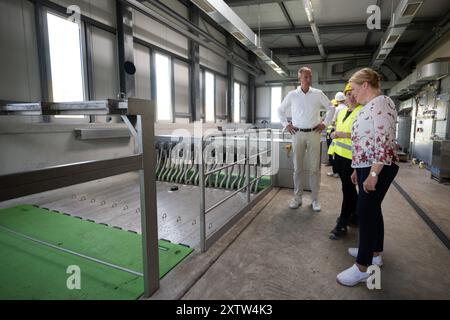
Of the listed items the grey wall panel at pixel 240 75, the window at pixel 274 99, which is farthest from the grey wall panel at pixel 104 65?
the window at pixel 274 99

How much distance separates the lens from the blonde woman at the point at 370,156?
4.45 feet

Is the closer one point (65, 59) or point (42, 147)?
point (42, 147)

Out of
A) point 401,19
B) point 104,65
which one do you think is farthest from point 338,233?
point 104,65

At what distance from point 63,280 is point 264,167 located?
274cm

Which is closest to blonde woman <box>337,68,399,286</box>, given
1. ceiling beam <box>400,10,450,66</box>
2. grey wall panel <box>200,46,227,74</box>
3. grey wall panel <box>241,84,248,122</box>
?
ceiling beam <box>400,10,450,66</box>

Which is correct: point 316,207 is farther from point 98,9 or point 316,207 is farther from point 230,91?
A: point 230,91

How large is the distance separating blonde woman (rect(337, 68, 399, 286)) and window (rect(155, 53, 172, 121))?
15.8 feet

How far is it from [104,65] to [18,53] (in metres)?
1.26

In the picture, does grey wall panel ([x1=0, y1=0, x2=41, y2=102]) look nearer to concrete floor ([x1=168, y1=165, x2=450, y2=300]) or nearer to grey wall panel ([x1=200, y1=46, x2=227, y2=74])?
concrete floor ([x1=168, y1=165, x2=450, y2=300])

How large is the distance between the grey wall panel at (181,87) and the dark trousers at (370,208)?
5.38m

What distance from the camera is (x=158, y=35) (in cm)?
553

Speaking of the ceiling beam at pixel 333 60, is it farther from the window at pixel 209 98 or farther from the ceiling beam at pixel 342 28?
the window at pixel 209 98

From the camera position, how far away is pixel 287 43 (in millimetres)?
9391
